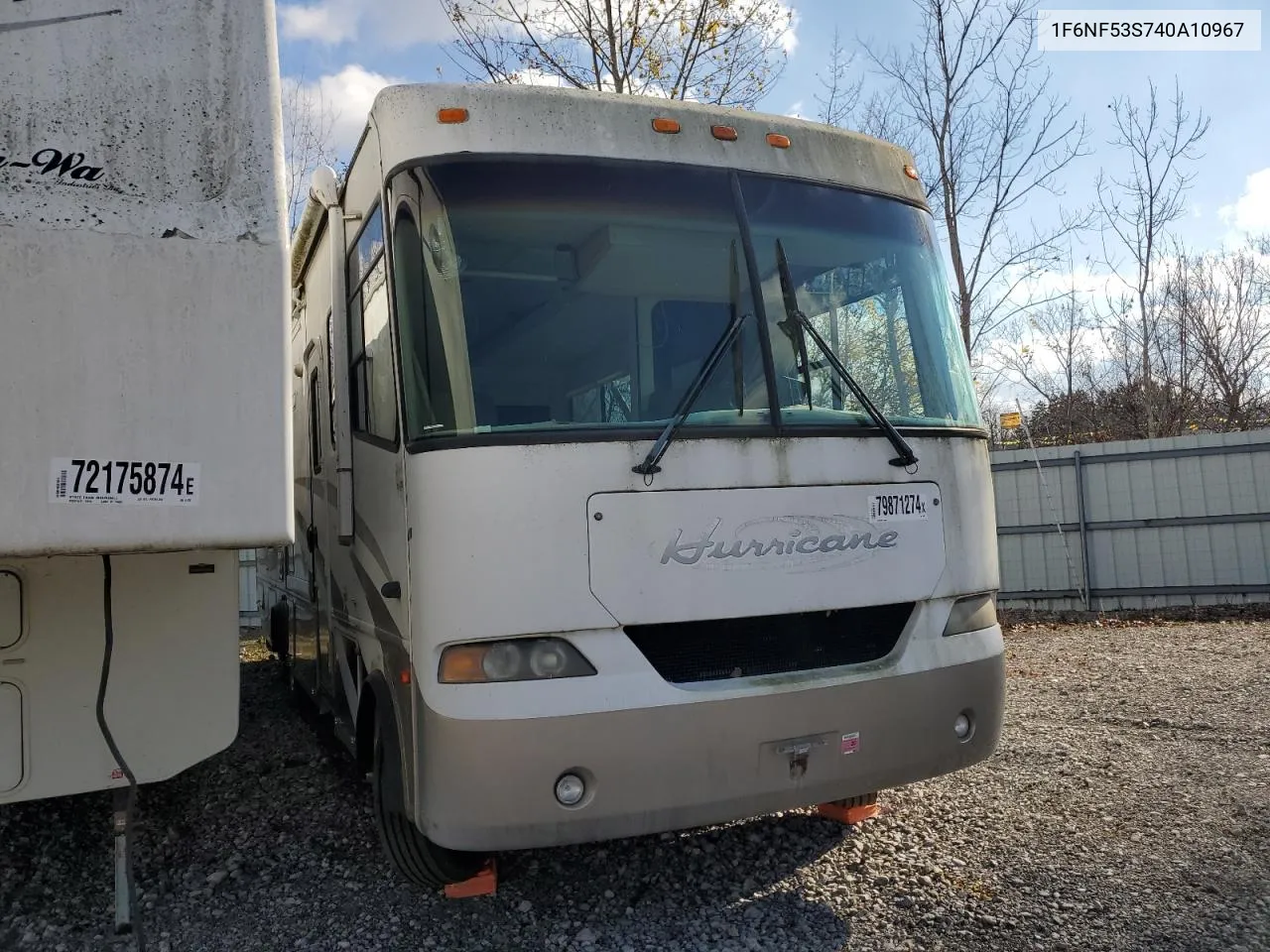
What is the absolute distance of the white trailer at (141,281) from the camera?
2.84m

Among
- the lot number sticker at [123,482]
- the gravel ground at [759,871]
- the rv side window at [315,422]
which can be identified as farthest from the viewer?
the rv side window at [315,422]

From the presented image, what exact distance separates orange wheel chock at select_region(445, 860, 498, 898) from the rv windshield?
1.60 m

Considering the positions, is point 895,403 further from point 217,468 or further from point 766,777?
point 217,468

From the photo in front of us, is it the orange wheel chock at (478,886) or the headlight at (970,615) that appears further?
the headlight at (970,615)

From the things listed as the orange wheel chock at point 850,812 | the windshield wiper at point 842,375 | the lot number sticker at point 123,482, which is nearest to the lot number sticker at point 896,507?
the windshield wiper at point 842,375

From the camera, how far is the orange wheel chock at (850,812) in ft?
14.4

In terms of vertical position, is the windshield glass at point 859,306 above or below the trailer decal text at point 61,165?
below

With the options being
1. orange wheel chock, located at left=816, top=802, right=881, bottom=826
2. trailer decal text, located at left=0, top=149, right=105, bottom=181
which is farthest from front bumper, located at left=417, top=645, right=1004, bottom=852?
trailer decal text, located at left=0, top=149, right=105, bottom=181

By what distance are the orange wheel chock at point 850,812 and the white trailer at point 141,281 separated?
8.68ft

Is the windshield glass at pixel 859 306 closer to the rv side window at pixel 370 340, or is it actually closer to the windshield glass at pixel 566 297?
the windshield glass at pixel 566 297

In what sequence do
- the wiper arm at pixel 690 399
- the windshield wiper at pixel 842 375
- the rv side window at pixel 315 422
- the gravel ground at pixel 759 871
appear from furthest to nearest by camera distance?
the rv side window at pixel 315 422, the windshield wiper at pixel 842 375, the gravel ground at pixel 759 871, the wiper arm at pixel 690 399

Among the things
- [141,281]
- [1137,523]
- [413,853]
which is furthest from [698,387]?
[1137,523]

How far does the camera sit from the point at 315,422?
5738mm

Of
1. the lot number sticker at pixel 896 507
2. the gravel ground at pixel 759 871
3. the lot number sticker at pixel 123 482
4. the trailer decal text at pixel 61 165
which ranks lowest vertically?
the gravel ground at pixel 759 871
